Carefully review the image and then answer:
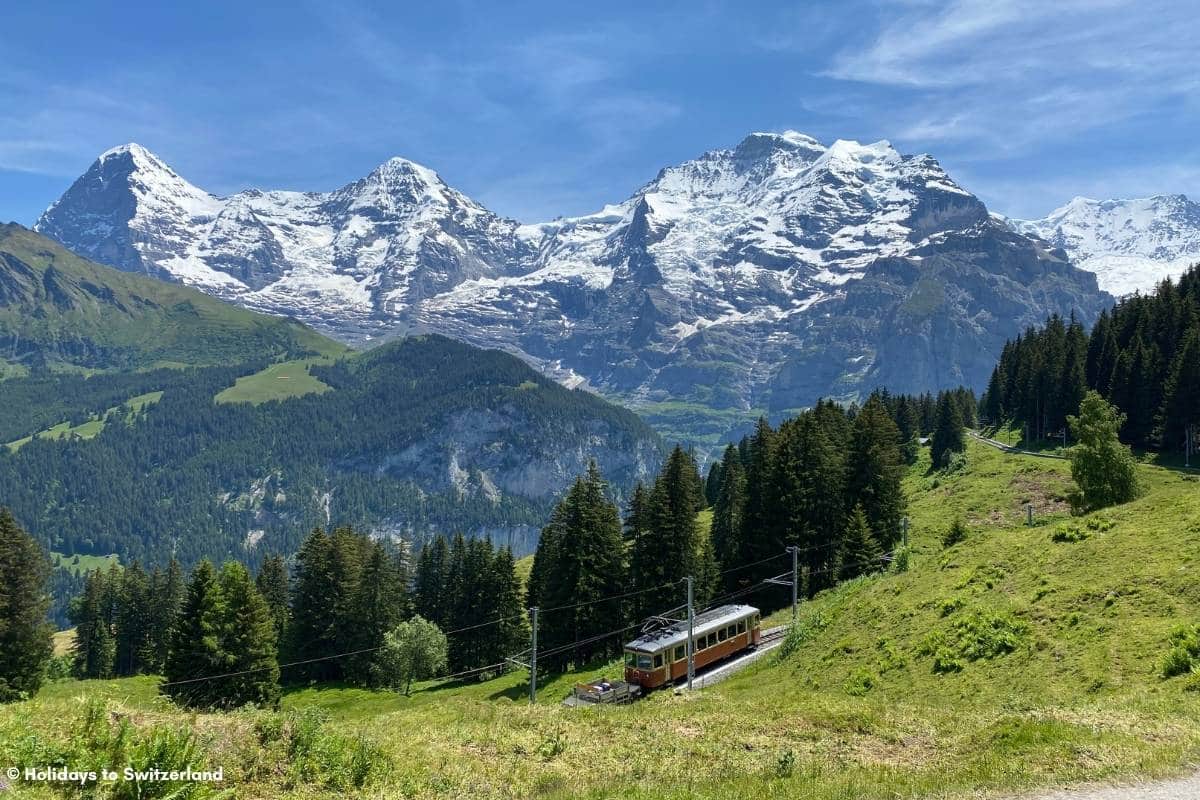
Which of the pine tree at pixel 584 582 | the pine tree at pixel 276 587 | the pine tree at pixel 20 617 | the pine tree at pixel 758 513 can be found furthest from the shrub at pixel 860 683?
the pine tree at pixel 276 587

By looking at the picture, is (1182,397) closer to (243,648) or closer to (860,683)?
(860,683)

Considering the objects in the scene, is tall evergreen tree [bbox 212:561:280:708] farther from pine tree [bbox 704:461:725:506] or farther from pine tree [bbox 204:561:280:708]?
pine tree [bbox 704:461:725:506]

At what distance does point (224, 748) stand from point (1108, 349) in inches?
4782

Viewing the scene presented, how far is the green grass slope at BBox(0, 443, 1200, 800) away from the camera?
15.4 metres

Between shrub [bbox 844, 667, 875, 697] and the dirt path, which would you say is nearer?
the dirt path

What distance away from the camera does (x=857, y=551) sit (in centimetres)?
6253

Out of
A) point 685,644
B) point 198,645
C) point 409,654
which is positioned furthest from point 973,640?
point 198,645

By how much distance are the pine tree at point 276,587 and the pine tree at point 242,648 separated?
29.7 metres

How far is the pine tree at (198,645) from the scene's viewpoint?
5722cm

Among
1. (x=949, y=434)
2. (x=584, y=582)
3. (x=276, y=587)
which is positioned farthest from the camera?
(x=949, y=434)

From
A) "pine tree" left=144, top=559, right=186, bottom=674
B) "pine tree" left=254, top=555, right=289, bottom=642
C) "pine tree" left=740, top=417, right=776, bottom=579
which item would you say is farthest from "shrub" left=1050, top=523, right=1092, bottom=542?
"pine tree" left=144, top=559, right=186, bottom=674

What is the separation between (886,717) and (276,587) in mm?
92430

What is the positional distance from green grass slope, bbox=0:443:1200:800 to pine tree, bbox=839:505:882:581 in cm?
2073

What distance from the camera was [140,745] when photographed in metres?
13.9
